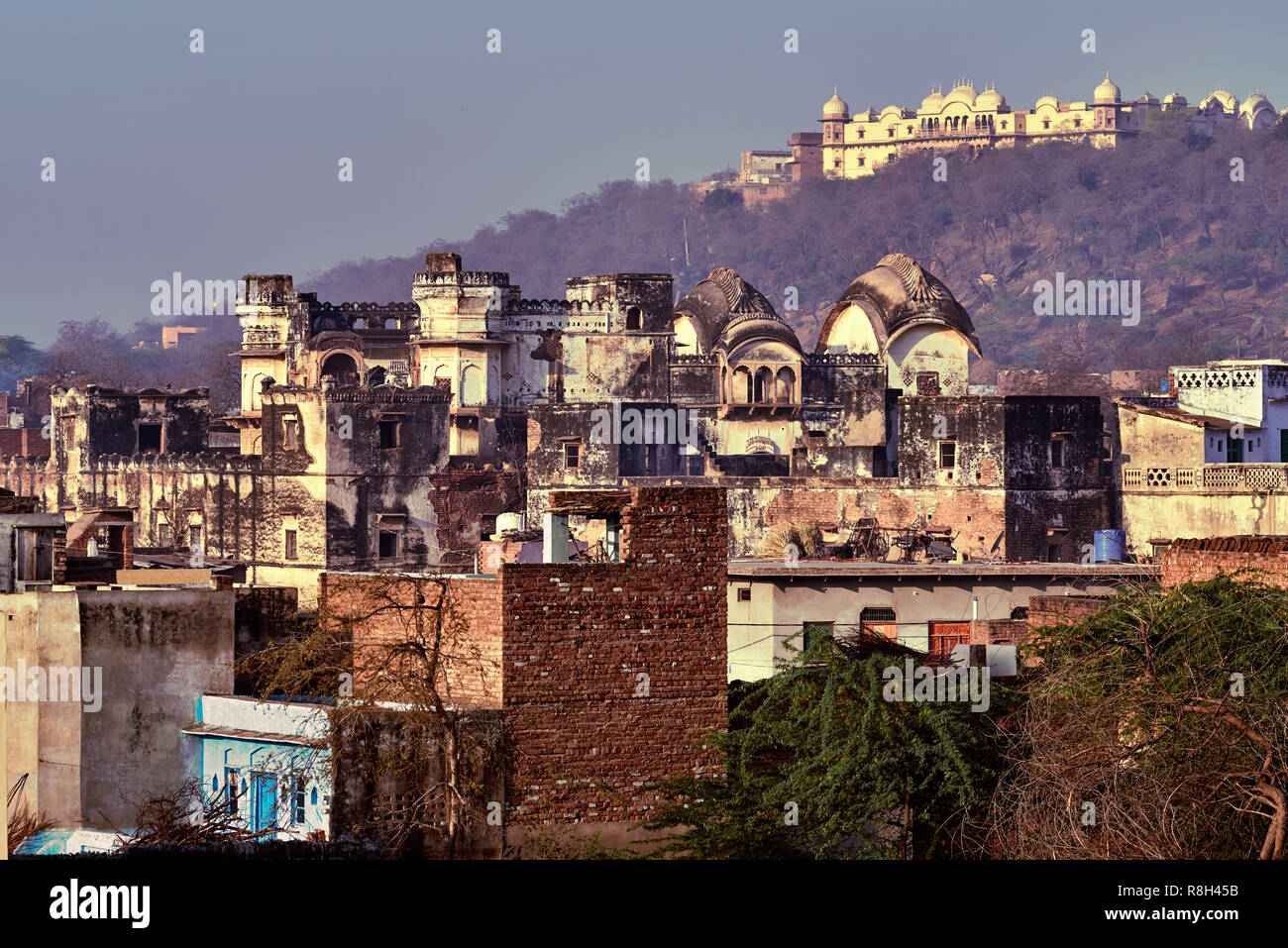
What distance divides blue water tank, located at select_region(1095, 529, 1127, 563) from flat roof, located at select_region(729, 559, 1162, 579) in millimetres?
6830

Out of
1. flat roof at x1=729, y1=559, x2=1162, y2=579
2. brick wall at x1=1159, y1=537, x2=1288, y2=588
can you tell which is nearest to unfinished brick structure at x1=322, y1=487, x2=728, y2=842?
brick wall at x1=1159, y1=537, x2=1288, y2=588

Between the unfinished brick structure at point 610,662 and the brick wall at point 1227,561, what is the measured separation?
4902mm

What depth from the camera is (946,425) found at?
43.6 meters

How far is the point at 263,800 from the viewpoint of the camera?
64.4 ft

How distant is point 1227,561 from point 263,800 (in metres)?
9.08

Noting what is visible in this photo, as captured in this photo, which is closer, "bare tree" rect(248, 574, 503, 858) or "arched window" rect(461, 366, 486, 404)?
"bare tree" rect(248, 574, 503, 858)

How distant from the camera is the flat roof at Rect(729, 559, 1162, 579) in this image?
28.6 metres
